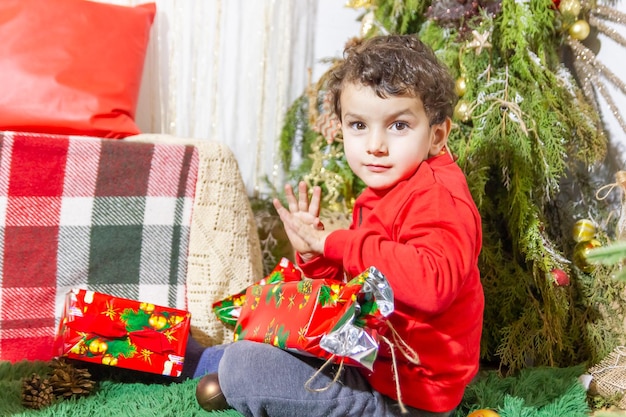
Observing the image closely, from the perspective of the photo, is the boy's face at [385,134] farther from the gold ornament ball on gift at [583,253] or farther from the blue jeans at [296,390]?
the gold ornament ball on gift at [583,253]

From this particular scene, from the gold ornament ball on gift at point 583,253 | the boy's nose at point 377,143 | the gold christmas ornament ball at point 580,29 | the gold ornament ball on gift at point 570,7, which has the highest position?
the gold ornament ball on gift at point 570,7

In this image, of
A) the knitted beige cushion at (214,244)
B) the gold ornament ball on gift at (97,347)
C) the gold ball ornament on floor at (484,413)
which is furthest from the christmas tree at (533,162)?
the gold ornament ball on gift at (97,347)

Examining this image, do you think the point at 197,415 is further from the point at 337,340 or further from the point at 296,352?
the point at 337,340

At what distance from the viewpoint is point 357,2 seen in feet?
5.35

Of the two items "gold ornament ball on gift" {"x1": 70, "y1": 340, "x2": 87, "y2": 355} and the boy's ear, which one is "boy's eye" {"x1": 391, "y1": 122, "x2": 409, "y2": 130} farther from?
"gold ornament ball on gift" {"x1": 70, "y1": 340, "x2": 87, "y2": 355}

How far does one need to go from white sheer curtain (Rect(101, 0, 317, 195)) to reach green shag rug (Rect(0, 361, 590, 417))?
2.46 ft

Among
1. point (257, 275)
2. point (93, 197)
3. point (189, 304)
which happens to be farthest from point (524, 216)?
point (93, 197)

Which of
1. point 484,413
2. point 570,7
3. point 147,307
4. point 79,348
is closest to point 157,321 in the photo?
point 147,307

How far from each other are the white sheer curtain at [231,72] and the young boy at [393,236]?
75cm

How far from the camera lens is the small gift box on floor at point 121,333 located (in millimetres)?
1222

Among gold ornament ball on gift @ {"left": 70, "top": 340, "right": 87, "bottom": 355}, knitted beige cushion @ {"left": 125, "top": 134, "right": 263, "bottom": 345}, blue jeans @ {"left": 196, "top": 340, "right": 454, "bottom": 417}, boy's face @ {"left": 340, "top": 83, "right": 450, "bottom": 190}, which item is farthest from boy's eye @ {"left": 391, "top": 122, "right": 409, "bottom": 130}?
gold ornament ball on gift @ {"left": 70, "top": 340, "right": 87, "bottom": 355}

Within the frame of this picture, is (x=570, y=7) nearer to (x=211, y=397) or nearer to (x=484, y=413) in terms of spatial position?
(x=484, y=413)

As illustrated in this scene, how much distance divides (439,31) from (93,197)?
87 cm

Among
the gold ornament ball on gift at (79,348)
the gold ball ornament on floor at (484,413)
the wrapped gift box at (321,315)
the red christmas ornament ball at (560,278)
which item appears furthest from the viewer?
the red christmas ornament ball at (560,278)
